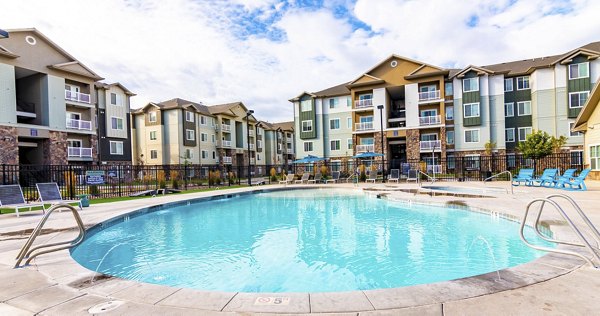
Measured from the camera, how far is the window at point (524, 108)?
100 ft

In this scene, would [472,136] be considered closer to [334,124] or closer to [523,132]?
[523,132]

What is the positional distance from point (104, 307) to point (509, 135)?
121 feet

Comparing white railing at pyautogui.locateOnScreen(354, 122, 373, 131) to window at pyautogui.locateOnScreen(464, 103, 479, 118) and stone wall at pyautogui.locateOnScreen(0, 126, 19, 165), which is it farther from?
stone wall at pyautogui.locateOnScreen(0, 126, 19, 165)

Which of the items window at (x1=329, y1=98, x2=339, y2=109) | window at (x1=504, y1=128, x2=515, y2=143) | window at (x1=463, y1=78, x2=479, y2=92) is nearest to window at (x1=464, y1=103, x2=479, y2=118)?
window at (x1=463, y1=78, x2=479, y2=92)

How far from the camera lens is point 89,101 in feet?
99.7

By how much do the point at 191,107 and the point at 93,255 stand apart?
1428 inches

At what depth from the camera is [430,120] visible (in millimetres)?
31984

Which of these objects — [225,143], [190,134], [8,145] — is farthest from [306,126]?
[8,145]

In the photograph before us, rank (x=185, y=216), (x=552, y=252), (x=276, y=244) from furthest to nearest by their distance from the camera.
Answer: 1. (x=185, y=216)
2. (x=276, y=244)
3. (x=552, y=252)

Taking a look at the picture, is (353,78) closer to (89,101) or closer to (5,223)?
(89,101)

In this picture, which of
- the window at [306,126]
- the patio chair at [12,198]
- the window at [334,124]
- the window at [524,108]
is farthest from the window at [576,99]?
the patio chair at [12,198]

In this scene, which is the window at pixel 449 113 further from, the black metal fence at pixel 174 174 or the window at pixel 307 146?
the window at pixel 307 146

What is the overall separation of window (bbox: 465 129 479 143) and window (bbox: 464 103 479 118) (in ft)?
5.43

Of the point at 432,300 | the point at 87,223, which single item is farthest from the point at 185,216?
the point at 432,300
